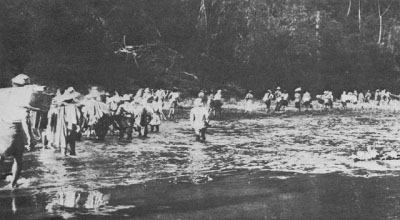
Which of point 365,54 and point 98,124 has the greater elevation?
point 365,54

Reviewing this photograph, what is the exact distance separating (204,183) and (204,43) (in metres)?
41.1

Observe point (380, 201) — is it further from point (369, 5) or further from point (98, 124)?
point (369, 5)

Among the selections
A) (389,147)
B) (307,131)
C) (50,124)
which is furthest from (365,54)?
(50,124)

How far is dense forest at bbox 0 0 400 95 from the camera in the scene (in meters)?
35.0

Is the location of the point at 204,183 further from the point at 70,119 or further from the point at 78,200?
the point at 70,119

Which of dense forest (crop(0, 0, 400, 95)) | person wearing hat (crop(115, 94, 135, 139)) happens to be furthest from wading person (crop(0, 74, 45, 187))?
dense forest (crop(0, 0, 400, 95))

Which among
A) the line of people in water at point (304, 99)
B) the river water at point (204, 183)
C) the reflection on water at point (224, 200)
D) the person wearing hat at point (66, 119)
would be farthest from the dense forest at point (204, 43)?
the reflection on water at point (224, 200)

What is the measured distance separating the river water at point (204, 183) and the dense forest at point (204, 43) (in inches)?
657

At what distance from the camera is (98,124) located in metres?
18.4

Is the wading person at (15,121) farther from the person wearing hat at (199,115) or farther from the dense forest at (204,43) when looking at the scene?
the dense forest at (204,43)

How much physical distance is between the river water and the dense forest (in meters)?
16.7

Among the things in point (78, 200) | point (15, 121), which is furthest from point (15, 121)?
point (78, 200)

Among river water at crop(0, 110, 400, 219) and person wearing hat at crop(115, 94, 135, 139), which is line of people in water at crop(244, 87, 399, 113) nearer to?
person wearing hat at crop(115, 94, 135, 139)

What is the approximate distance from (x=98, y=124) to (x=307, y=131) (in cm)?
989
